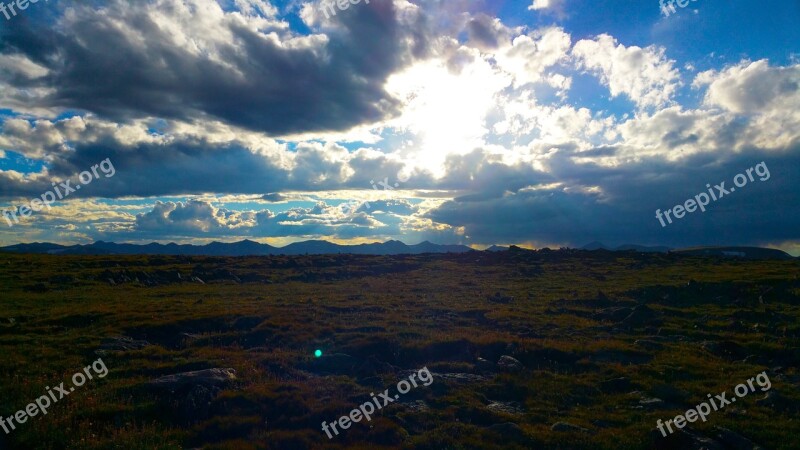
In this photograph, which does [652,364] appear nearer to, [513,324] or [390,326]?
[513,324]

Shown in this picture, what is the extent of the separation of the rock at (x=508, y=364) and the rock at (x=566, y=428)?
6.66m

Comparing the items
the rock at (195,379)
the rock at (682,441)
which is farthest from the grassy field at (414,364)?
the rock at (195,379)

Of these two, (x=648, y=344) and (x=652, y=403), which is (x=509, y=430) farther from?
(x=648, y=344)

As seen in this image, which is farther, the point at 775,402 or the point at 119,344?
the point at 119,344

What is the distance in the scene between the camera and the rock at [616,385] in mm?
20669

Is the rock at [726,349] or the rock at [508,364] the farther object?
the rock at [726,349]

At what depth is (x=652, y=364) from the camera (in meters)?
24.0

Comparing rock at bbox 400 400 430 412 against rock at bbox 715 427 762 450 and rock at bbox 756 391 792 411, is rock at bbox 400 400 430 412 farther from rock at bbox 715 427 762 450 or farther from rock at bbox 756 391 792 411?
rock at bbox 756 391 792 411

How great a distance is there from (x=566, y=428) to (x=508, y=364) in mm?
7707

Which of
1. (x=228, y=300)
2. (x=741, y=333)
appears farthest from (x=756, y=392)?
(x=228, y=300)

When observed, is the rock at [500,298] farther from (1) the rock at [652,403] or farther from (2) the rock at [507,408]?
(2) the rock at [507,408]

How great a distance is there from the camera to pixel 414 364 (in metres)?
24.4

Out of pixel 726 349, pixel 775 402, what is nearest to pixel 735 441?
pixel 775 402

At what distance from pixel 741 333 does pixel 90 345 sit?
40.0 metres
